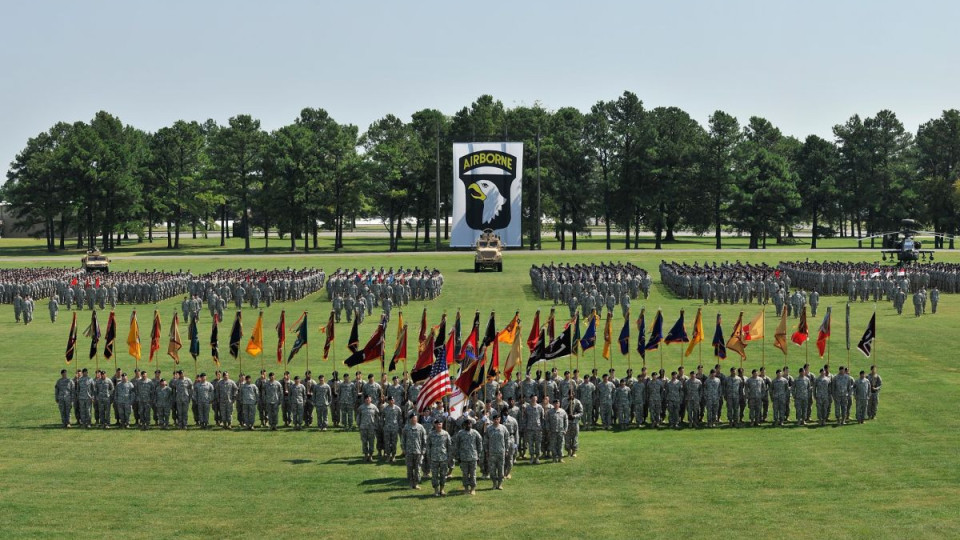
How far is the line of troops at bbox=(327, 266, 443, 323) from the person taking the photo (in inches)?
1635

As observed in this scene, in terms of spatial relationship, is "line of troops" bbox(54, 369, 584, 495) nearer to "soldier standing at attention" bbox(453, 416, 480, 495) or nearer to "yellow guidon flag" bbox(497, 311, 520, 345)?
"soldier standing at attention" bbox(453, 416, 480, 495)

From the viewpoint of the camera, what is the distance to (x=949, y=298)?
48656 mm

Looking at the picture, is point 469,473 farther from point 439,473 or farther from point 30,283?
point 30,283

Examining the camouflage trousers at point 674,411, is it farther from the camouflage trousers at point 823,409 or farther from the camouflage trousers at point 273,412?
the camouflage trousers at point 273,412

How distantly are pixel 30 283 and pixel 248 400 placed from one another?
33.7 metres

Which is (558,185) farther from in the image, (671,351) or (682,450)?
(682,450)

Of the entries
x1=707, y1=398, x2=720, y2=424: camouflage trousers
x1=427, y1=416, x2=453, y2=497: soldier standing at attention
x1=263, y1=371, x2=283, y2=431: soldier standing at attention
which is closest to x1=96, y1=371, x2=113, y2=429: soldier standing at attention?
x1=263, y1=371, x2=283, y2=431: soldier standing at attention

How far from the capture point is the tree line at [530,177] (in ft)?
311

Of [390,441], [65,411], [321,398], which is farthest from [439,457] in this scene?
[65,411]

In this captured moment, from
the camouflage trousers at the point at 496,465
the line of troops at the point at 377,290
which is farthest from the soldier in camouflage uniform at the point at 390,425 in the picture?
the line of troops at the point at 377,290

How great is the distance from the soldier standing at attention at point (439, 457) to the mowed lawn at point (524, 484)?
276mm

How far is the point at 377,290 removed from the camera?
153ft

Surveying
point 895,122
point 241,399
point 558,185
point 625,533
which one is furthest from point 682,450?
point 895,122

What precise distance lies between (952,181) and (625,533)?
10846 centimetres
